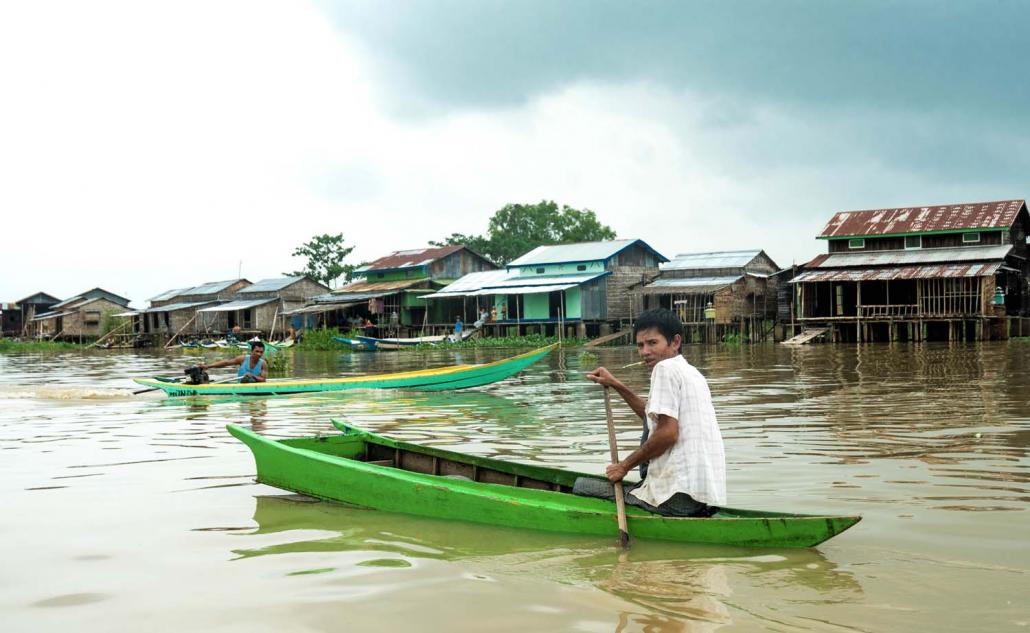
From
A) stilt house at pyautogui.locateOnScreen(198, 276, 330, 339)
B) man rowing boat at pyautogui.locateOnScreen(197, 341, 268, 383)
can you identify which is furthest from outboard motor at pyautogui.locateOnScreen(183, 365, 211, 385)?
stilt house at pyautogui.locateOnScreen(198, 276, 330, 339)

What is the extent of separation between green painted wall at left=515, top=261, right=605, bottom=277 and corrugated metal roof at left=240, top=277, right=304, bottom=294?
14.4 m

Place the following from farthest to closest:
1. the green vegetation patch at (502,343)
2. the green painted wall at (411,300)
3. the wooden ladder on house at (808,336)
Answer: the green painted wall at (411,300)
the green vegetation patch at (502,343)
the wooden ladder on house at (808,336)

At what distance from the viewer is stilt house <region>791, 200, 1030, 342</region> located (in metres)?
28.3

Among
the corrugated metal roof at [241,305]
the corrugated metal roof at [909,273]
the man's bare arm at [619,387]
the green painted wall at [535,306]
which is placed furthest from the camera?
the corrugated metal roof at [241,305]

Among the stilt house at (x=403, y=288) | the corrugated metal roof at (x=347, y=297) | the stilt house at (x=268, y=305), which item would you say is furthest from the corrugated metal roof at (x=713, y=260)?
the stilt house at (x=268, y=305)

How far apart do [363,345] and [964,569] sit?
1144 inches

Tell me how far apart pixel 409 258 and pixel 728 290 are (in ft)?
59.3

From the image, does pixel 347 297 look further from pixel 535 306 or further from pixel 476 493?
pixel 476 493

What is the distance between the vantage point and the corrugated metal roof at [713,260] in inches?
1347

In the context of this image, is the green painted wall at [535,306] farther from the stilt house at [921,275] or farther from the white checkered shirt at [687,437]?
the white checkered shirt at [687,437]

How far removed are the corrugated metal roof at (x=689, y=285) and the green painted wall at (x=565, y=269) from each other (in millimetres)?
2077

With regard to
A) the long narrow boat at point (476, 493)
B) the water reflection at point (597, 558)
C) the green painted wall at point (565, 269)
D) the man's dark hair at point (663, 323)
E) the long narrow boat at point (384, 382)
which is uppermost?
the green painted wall at point (565, 269)

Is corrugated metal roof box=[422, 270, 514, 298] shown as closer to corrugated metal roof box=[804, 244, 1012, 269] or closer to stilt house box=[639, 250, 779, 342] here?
stilt house box=[639, 250, 779, 342]

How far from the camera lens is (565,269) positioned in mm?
36000
